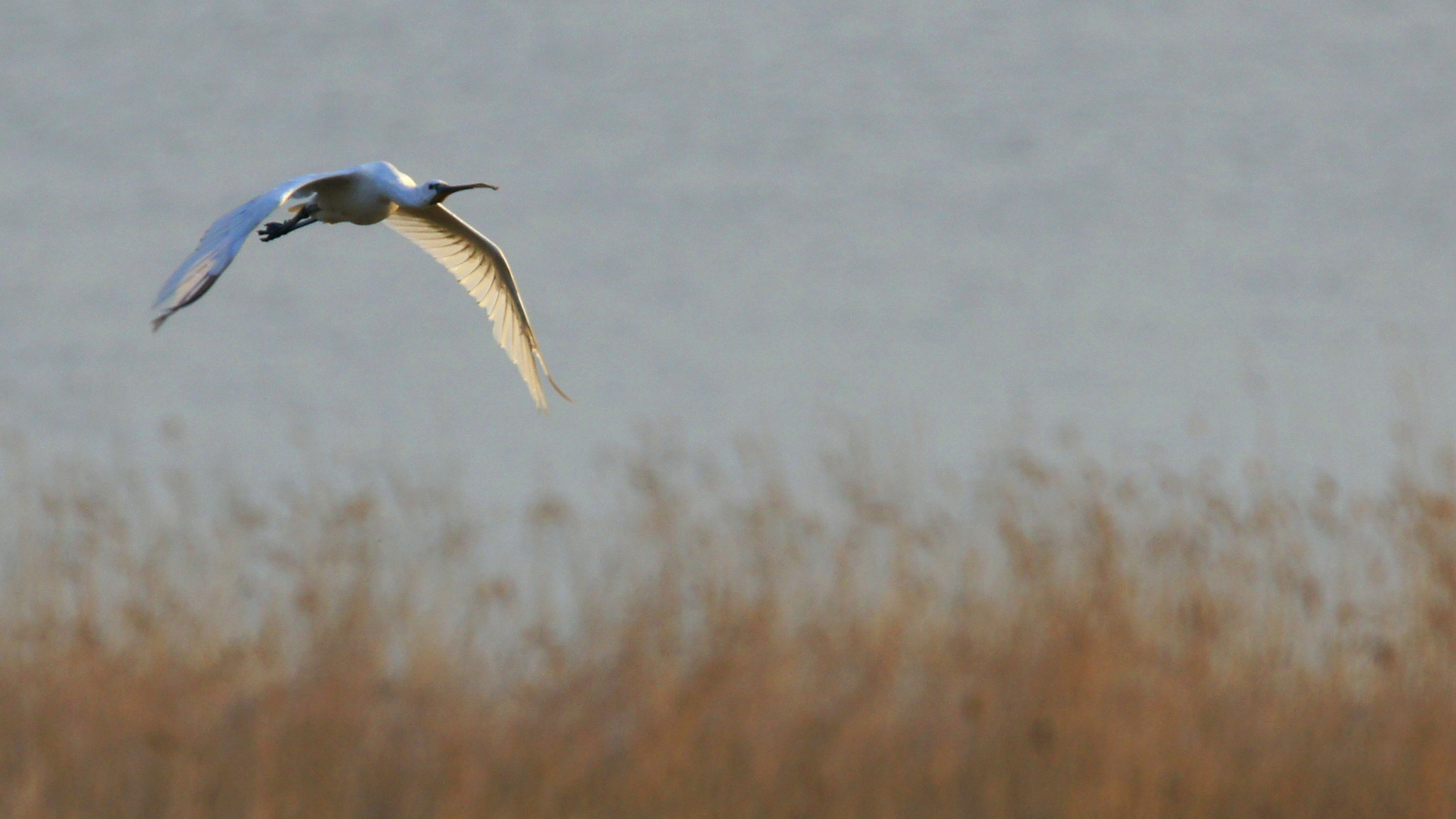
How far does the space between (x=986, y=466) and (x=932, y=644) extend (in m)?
0.71

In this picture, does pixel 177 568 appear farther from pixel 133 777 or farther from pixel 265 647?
pixel 133 777

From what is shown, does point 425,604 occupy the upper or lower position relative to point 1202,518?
upper

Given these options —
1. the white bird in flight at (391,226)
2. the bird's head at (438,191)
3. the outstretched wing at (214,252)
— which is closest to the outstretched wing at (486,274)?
the white bird in flight at (391,226)

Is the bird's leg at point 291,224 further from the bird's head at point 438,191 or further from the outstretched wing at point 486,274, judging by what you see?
the outstretched wing at point 486,274

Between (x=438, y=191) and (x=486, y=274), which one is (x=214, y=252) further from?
(x=486, y=274)

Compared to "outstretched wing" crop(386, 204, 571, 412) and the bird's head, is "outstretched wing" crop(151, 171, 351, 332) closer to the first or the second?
the bird's head

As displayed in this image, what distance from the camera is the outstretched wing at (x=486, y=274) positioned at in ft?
19.7

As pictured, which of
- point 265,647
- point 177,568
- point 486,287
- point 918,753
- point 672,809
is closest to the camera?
point 672,809

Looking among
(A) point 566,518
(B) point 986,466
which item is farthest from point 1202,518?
(A) point 566,518

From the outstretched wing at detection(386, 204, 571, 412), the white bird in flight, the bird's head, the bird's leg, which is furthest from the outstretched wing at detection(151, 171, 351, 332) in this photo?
the outstretched wing at detection(386, 204, 571, 412)

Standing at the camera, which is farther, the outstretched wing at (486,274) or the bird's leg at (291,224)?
the outstretched wing at (486,274)

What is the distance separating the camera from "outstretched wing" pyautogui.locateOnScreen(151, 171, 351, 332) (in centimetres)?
394

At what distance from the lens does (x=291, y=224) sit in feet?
16.4

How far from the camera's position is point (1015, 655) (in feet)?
16.9
